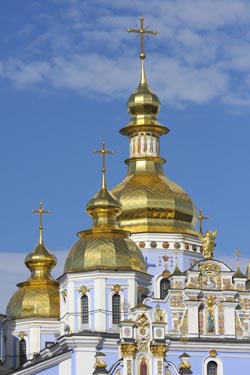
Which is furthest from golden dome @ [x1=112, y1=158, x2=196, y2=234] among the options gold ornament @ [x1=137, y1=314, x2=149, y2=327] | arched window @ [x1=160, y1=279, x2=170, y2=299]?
gold ornament @ [x1=137, y1=314, x2=149, y2=327]

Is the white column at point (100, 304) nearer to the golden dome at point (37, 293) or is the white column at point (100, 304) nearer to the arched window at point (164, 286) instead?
the arched window at point (164, 286)

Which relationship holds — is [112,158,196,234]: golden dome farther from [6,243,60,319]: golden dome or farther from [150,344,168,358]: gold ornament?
[150,344,168,358]: gold ornament

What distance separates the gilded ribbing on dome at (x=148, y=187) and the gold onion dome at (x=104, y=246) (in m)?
4.48

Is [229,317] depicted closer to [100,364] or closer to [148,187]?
[100,364]

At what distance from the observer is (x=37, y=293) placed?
75.1 m

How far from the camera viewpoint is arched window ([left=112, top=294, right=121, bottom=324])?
66.0m

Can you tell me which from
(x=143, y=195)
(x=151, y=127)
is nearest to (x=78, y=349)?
(x=143, y=195)

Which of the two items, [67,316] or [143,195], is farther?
[143,195]

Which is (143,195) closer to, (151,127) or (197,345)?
(151,127)

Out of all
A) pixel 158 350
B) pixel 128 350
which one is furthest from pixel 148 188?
pixel 128 350

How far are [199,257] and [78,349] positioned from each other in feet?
39.1

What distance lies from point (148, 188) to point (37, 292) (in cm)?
765

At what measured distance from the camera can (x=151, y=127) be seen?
77.5 m

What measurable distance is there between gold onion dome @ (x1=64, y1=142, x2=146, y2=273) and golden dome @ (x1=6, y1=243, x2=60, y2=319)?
23.1 feet
